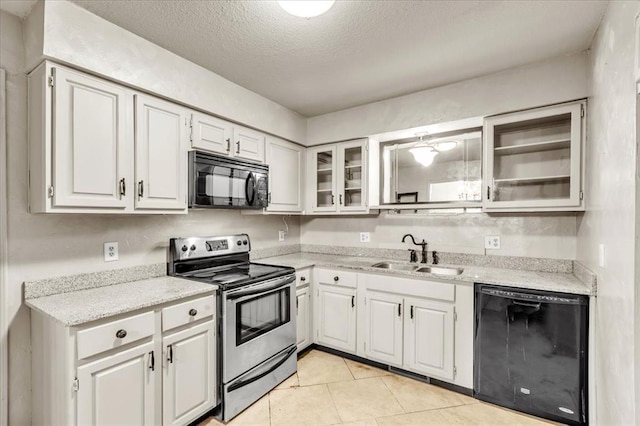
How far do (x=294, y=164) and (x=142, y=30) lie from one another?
1747 mm

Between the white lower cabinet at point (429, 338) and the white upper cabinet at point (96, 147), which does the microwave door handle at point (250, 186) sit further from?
the white lower cabinet at point (429, 338)

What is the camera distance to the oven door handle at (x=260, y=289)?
2080mm

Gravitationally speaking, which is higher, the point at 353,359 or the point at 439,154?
the point at 439,154

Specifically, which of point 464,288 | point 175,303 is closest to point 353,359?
point 464,288

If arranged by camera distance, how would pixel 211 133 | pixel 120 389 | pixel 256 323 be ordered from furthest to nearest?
pixel 211 133 → pixel 256 323 → pixel 120 389

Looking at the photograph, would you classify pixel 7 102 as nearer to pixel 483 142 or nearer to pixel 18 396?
pixel 18 396

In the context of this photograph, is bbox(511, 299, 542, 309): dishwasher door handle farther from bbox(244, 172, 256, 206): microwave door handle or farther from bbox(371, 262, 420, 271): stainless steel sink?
bbox(244, 172, 256, 206): microwave door handle

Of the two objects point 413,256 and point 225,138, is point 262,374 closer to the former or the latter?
point 413,256

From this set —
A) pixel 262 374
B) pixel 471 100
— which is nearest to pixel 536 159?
pixel 471 100

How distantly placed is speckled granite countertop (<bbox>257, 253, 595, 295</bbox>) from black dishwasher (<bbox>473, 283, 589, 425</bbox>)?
5 centimetres

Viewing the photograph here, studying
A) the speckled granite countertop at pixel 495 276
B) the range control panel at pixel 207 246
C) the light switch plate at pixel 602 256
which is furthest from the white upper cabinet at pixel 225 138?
the light switch plate at pixel 602 256

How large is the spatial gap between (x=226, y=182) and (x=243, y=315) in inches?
40.2

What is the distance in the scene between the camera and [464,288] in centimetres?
226

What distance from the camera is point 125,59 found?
1846 millimetres
